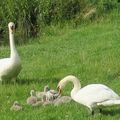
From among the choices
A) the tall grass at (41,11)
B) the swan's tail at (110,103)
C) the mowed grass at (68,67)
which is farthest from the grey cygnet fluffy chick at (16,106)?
the tall grass at (41,11)

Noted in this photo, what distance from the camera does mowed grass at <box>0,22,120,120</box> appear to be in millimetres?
8797

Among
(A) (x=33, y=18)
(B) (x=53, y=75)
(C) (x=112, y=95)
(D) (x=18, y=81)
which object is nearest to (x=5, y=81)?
(D) (x=18, y=81)

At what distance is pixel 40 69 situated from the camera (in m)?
13.4

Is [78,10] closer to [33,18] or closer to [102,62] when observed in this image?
[33,18]

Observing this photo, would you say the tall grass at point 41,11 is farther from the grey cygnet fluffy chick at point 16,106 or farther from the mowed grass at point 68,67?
the grey cygnet fluffy chick at point 16,106

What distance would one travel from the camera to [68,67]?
529 inches

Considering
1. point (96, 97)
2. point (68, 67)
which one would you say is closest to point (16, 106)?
point (96, 97)

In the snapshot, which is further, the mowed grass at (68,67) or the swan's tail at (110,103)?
the mowed grass at (68,67)

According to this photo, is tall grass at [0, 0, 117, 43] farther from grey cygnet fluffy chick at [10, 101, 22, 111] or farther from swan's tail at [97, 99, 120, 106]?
swan's tail at [97, 99, 120, 106]

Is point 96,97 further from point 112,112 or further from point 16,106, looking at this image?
point 16,106

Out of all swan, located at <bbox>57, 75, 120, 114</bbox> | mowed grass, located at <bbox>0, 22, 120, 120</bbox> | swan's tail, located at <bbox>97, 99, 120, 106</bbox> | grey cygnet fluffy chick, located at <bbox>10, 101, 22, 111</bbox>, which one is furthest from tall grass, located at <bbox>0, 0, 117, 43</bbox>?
swan's tail, located at <bbox>97, 99, 120, 106</bbox>

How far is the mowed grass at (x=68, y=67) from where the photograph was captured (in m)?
8.80

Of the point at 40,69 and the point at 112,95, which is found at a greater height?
the point at 112,95

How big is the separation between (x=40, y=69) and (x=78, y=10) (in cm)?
1227
